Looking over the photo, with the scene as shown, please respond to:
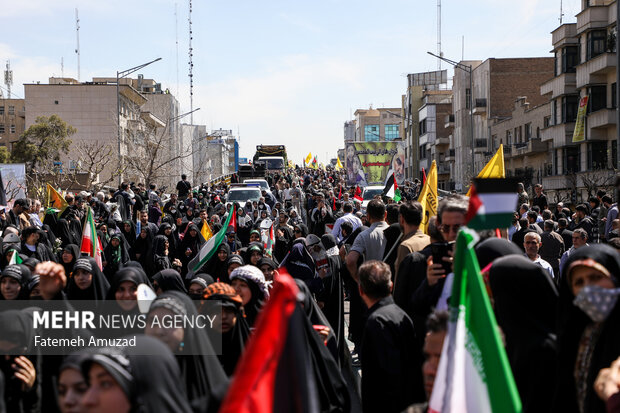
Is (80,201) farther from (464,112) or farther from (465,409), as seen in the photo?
(464,112)

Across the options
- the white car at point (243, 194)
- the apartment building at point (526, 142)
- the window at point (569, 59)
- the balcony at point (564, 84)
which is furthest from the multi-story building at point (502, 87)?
the white car at point (243, 194)

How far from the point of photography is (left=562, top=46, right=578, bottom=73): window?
40938 millimetres

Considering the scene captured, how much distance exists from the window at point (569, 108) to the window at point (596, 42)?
4379 millimetres

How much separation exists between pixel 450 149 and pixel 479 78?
985cm

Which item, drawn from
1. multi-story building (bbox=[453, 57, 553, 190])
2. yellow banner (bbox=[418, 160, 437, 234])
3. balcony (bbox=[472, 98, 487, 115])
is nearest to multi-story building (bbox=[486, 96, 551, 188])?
multi-story building (bbox=[453, 57, 553, 190])

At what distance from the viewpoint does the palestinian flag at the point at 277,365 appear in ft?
8.98

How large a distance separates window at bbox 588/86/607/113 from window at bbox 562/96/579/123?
11.6 ft

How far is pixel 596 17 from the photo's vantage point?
36156mm

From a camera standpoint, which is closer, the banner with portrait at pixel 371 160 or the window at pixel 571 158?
the banner with portrait at pixel 371 160

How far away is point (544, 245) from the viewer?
1094cm

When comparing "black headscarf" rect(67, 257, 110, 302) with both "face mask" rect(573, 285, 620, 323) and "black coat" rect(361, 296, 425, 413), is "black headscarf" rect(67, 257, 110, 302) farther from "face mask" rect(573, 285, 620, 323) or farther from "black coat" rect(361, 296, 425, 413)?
"face mask" rect(573, 285, 620, 323)

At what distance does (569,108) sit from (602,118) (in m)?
5.86

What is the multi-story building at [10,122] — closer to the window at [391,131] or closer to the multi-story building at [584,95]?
the multi-story building at [584,95]

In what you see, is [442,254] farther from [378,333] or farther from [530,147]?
[530,147]
